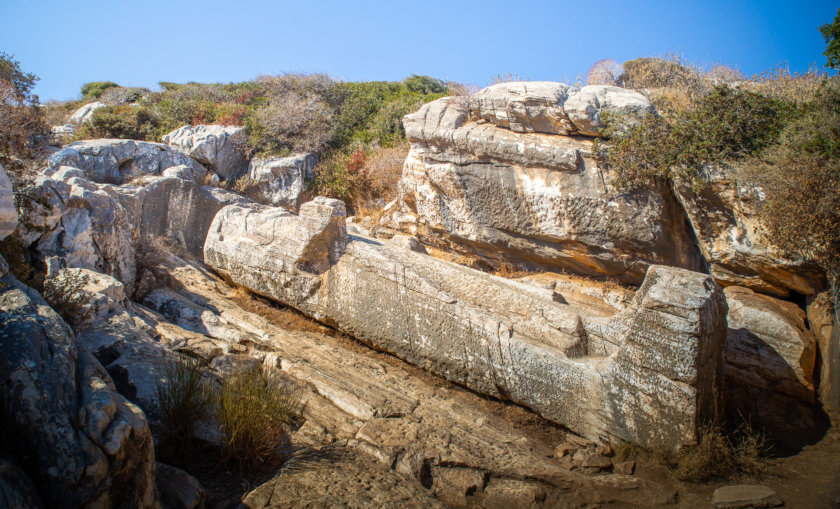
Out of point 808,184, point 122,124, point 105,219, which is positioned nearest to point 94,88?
point 122,124

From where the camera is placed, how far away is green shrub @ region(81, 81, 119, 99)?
23.6 meters

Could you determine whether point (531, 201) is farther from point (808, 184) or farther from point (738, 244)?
point (808, 184)

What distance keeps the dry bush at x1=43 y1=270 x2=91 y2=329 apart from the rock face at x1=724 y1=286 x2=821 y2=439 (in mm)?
7182

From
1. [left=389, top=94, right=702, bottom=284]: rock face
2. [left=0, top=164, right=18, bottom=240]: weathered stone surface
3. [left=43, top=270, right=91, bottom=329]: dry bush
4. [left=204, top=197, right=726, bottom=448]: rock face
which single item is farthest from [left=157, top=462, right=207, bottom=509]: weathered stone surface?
[left=389, top=94, right=702, bottom=284]: rock face

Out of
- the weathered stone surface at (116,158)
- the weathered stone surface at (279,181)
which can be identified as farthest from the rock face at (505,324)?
the weathered stone surface at (279,181)

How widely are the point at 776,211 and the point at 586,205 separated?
2.72 meters

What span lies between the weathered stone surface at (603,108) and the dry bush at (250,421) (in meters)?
6.76

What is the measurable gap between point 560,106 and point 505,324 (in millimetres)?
4531

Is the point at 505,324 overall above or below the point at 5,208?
below

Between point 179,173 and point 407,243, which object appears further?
point 179,173

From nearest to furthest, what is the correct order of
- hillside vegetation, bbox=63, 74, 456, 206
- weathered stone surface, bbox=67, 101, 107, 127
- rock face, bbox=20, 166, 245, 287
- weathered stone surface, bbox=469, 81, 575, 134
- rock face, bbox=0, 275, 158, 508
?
rock face, bbox=0, 275, 158, 508, rock face, bbox=20, 166, 245, 287, weathered stone surface, bbox=469, 81, 575, 134, hillside vegetation, bbox=63, 74, 456, 206, weathered stone surface, bbox=67, 101, 107, 127

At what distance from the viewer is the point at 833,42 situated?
660 centimetres

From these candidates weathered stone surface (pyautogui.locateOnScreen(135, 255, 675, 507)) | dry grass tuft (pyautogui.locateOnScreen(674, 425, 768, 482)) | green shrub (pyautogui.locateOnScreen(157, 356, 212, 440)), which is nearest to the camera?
green shrub (pyautogui.locateOnScreen(157, 356, 212, 440))

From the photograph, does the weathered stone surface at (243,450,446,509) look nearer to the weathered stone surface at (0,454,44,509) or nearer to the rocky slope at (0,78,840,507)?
the rocky slope at (0,78,840,507)
